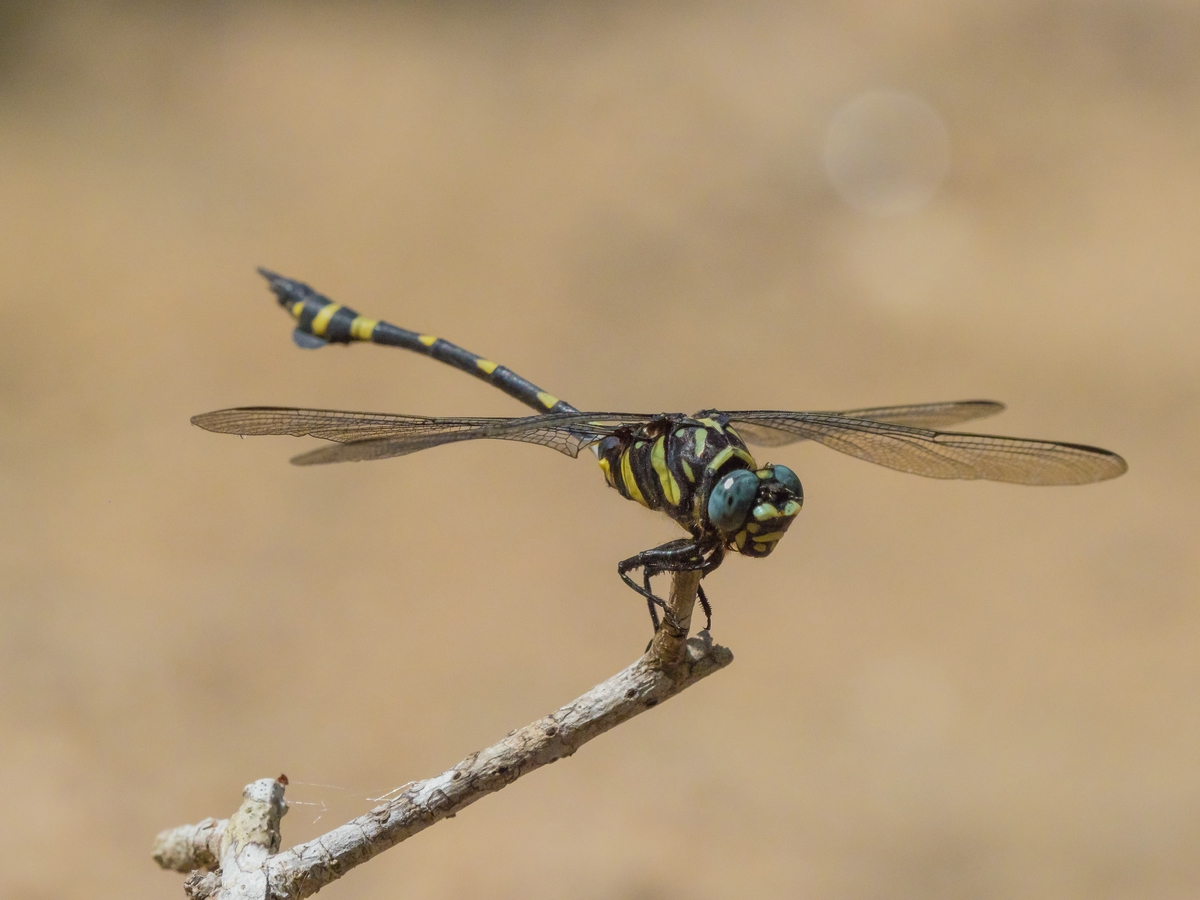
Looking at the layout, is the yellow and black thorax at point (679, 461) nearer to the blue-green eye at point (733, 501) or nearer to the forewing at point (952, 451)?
the blue-green eye at point (733, 501)

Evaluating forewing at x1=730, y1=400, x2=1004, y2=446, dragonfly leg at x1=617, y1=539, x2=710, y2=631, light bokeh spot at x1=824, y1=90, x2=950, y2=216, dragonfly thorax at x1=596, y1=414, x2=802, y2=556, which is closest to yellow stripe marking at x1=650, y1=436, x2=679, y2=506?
dragonfly thorax at x1=596, y1=414, x2=802, y2=556

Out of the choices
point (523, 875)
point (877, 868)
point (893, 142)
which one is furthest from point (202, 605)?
point (893, 142)

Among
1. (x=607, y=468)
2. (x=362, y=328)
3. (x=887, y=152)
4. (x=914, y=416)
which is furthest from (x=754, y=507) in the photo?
(x=887, y=152)

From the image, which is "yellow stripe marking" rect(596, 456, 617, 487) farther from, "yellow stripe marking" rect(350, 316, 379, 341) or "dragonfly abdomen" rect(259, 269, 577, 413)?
"yellow stripe marking" rect(350, 316, 379, 341)

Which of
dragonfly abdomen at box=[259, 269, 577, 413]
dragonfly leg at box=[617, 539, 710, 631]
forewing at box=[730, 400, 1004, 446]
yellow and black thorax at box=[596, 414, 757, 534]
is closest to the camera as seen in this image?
dragonfly leg at box=[617, 539, 710, 631]

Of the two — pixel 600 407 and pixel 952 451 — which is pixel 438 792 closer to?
pixel 952 451

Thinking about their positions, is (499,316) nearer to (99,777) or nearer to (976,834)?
(99,777)
